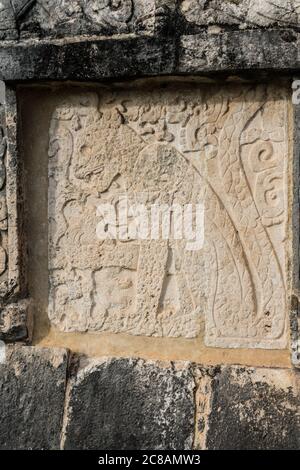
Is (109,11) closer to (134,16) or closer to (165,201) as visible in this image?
(134,16)

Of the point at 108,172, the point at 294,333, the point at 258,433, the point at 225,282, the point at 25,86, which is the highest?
the point at 25,86

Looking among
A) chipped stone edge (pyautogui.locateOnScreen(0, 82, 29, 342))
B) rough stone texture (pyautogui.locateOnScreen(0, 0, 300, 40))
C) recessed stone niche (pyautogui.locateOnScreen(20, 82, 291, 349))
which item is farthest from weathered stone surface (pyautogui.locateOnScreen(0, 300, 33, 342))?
rough stone texture (pyautogui.locateOnScreen(0, 0, 300, 40))

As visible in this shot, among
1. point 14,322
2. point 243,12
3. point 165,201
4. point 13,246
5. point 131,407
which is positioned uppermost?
point 243,12

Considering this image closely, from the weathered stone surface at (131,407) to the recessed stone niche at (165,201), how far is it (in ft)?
0.68

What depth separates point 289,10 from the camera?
2594mm

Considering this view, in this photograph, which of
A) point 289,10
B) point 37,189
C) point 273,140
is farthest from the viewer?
point 37,189

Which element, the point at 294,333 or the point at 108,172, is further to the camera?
the point at 108,172

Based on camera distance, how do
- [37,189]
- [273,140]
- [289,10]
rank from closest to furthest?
[289,10] → [273,140] → [37,189]

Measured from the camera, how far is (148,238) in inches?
114

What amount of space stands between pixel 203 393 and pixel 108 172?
3.72ft

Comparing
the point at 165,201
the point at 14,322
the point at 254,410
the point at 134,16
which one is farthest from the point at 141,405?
the point at 134,16

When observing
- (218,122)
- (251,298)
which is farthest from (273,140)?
(251,298)

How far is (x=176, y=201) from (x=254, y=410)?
102 centimetres

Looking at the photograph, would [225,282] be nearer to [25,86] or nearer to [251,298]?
[251,298]
